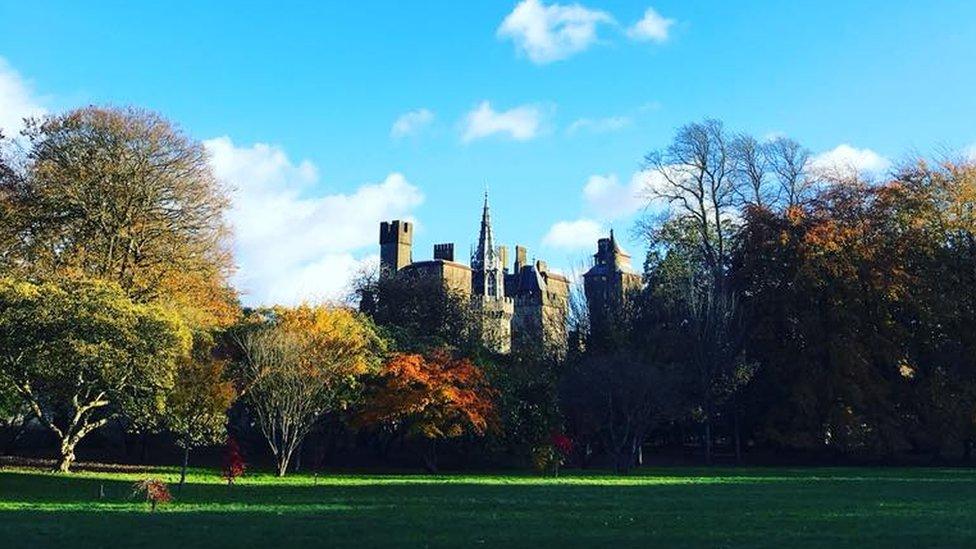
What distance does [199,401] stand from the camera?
29406mm

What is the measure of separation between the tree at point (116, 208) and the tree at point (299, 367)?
13.1 feet

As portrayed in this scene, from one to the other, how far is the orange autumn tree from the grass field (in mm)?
8137

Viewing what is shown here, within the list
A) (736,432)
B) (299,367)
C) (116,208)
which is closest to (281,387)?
(299,367)

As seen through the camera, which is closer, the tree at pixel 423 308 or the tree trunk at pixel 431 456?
the tree trunk at pixel 431 456

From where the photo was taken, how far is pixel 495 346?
57094 millimetres

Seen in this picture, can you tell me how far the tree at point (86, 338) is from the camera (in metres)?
27.8

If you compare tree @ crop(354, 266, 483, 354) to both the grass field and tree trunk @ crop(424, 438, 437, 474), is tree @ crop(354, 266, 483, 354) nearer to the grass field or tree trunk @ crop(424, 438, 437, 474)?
tree trunk @ crop(424, 438, 437, 474)

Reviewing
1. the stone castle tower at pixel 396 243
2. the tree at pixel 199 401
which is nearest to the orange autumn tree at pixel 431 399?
the tree at pixel 199 401

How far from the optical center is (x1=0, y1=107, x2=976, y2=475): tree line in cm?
3066

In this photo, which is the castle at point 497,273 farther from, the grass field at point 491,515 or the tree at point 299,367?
the grass field at point 491,515

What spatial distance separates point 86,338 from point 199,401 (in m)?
3.98

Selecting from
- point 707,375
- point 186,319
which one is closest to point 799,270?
point 707,375

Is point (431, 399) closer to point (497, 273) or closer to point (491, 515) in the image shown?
point (491, 515)

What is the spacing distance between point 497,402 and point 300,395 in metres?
9.30
